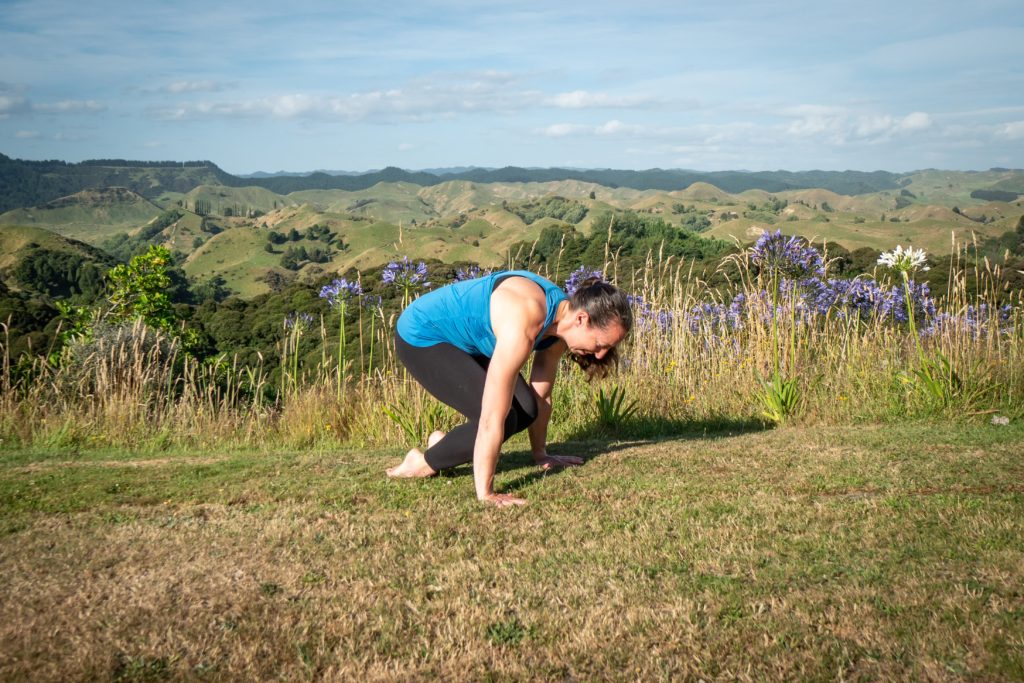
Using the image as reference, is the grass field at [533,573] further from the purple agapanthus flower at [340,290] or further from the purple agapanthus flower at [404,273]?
the purple agapanthus flower at [340,290]

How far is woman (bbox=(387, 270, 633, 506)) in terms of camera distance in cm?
426

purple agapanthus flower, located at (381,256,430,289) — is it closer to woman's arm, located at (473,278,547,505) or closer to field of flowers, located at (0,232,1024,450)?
field of flowers, located at (0,232,1024,450)

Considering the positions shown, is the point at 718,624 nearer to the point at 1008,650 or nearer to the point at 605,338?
the point at 1008,650

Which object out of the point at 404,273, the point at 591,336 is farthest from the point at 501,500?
the point at 404,273

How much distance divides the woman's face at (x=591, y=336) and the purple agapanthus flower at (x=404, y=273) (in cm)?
334

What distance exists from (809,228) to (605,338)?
72.6 metres

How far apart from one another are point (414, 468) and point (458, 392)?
24.2 inches

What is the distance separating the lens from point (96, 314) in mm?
16141

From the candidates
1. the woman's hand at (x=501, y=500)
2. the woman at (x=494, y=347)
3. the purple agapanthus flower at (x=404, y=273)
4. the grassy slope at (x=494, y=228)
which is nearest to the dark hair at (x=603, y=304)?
the woman at (x=494, y=347)

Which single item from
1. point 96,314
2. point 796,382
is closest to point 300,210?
point 96,314

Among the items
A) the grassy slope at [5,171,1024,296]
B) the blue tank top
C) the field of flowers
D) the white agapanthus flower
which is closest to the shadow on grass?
the field of flowers

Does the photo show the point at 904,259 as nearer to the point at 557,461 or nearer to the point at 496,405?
the point at 557,461

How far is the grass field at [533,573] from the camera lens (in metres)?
2.66

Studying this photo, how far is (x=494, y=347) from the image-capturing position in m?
4.63
